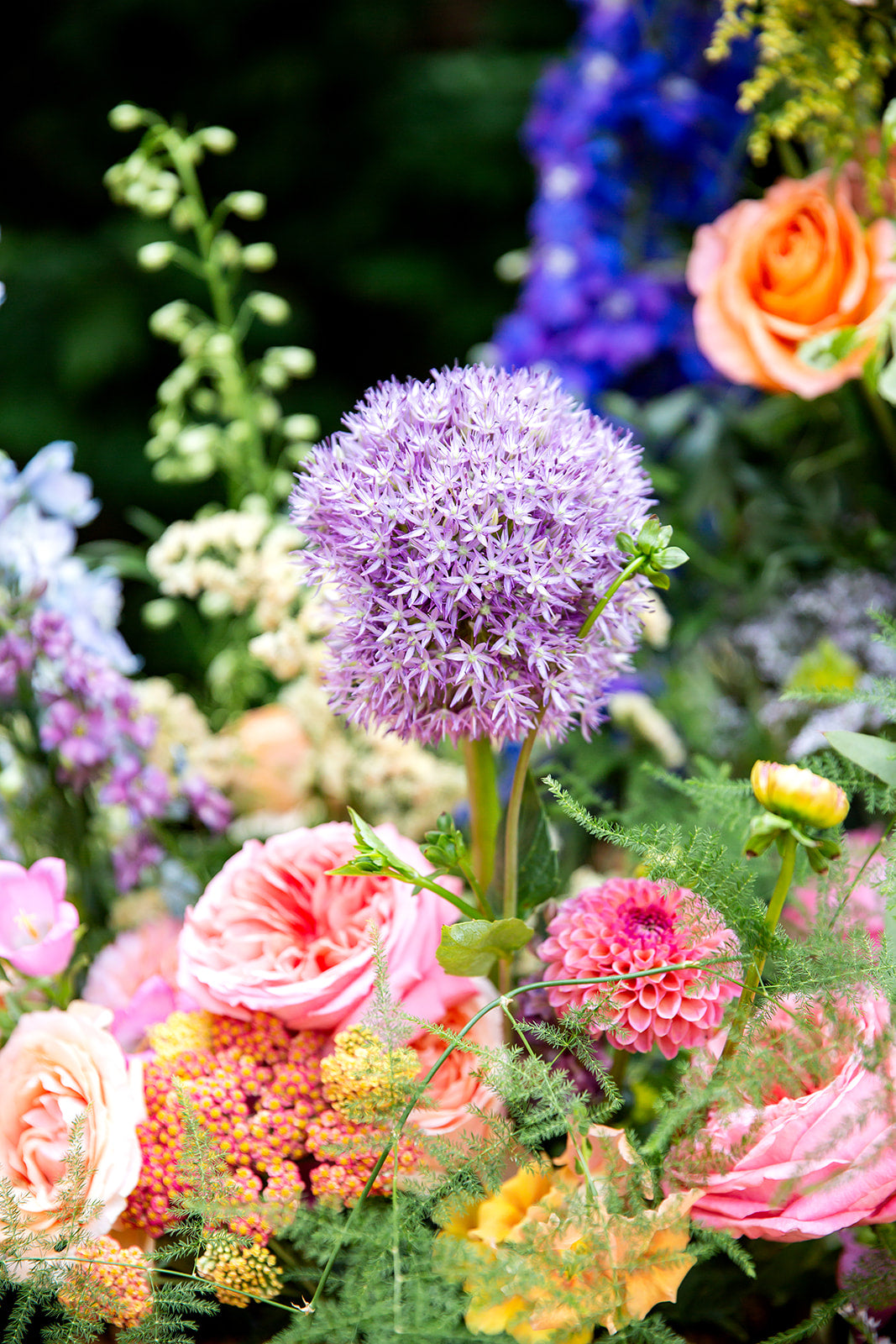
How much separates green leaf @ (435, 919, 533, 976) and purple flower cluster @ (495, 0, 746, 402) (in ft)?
1.77

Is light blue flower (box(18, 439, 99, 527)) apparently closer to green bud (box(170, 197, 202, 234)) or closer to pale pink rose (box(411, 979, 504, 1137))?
green bud (box(170, 197, 202, 234))

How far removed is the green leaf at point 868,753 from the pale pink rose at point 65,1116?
34cm

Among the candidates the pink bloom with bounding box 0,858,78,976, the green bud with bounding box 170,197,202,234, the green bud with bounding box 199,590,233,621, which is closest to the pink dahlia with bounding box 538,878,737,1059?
the pink bloom with bounding box 0,858,78,976

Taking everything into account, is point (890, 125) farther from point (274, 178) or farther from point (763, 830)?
point (274, 178)

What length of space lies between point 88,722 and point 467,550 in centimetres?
32

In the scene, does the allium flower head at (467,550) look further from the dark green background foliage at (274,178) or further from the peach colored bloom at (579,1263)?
the dark green background foliage at (274,178)

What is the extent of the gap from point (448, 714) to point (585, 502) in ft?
0.33

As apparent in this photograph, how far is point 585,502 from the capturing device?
16.6 inches

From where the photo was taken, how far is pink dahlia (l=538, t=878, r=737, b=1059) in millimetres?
411

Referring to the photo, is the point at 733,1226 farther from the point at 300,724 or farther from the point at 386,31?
the point at 386,31

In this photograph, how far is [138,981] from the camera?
0.59 m

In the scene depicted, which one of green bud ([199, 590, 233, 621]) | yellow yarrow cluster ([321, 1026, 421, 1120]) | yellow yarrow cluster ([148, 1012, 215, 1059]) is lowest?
yellow yarrow cluster ([321, 1026, 421, 1120])

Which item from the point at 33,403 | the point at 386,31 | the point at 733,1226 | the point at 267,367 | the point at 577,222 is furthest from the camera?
the point at 386,31

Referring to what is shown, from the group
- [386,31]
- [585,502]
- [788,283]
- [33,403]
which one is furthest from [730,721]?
[386,31]
